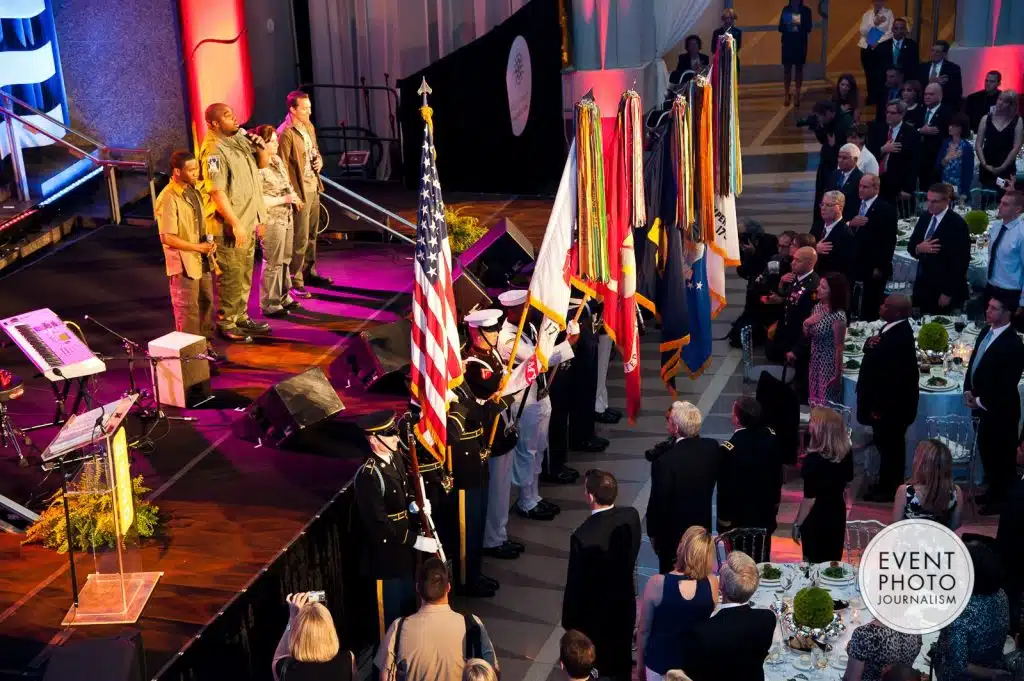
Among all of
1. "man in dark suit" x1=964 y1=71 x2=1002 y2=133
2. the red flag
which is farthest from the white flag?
"man in dark suit" x1=964 y1=71 x2=1002 y2=133

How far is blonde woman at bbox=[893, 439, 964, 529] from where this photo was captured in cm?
695

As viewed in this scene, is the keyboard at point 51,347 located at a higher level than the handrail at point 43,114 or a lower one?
→ lower

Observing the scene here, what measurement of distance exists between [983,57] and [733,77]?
1108 cm

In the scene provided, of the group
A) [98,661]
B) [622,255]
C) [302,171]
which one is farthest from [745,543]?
[302,171]

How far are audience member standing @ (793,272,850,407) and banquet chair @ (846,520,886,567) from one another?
1.05 metres

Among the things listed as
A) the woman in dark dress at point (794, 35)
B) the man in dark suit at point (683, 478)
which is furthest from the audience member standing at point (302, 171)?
the woman in dark dress at point (794, 35)

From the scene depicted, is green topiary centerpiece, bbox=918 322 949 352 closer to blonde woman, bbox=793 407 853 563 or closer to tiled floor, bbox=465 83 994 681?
tiled floor, bbox=465 83 994 681

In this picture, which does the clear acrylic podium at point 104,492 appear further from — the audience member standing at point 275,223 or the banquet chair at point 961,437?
the banquet chair at point 961,437

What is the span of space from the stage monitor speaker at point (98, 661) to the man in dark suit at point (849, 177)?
26.3 feet

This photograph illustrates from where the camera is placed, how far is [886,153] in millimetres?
13812

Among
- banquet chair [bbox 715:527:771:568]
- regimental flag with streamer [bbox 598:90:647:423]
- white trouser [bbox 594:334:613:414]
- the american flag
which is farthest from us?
white trouser [bbox 594:334:613:414]

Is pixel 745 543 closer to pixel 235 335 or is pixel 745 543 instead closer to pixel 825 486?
pixel 825 486

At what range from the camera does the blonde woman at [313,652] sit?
5.71 meters

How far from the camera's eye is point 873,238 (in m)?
11.4
